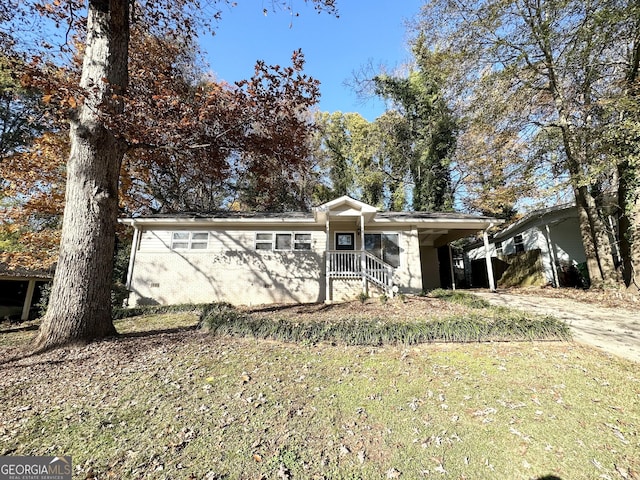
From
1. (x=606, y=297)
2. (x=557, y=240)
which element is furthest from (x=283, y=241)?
(x=557, y=240)

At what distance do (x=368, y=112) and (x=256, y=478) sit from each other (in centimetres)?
2324

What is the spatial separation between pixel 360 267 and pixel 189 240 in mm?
7071

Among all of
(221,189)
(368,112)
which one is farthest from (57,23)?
(368,112)

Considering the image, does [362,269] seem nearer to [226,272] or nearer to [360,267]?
[360,267]

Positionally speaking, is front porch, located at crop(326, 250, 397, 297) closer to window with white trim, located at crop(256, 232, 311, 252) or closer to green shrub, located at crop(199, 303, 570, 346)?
window with white trim, located at crop(256, 232, 311, 252)

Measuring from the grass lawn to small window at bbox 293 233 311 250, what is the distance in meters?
6.76

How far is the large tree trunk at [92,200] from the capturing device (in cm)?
474

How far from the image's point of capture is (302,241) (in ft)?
38.0

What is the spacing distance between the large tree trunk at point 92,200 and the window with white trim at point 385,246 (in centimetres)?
895

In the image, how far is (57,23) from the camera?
7086mm

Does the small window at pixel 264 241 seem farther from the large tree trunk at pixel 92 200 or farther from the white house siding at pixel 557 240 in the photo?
the white house siding at pixel 557 240

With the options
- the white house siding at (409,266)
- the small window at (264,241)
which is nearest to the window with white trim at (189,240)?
the small window at (264,241)

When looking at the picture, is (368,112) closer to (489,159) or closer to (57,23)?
(489,159)

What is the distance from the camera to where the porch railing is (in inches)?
415
